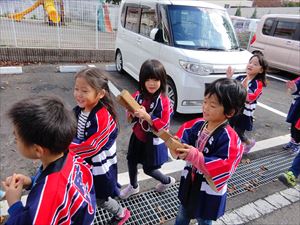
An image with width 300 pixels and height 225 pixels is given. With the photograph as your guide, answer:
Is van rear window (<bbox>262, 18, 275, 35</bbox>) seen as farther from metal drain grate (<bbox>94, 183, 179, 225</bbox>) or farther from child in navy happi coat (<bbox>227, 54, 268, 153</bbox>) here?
metal drain grate (<bbox>94, 183, 179, 225</bbox>)

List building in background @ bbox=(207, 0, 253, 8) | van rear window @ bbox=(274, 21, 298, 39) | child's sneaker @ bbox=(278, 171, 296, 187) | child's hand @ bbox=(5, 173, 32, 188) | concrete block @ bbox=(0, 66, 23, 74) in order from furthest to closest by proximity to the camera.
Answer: building in background @ bbox=(207, 0, 253, 8) < van rear window @ bbox=(274, 21, 298, 39) < concrete block @ bbox=(0, 66, 23, 74) < child's sneaker @ bbox=(278, 171, 296, 187) < child's hand @ bbox=(5, 173, 32, 188)

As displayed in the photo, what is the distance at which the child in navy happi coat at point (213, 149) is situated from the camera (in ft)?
4.88

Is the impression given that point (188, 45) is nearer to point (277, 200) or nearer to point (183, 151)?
point (277, 200)

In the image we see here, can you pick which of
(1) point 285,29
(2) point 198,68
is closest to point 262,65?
(2) point 198,68

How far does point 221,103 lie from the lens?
150 centimetres

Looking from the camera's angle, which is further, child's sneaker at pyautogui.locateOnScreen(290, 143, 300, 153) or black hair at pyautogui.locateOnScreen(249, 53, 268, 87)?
child's sneaker at pyautogui.locateOnScreen(290, 143, 300, 153)

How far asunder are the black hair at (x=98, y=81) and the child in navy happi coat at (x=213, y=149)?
593 millimetres

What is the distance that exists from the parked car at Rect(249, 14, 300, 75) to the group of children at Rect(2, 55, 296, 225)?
7788 millimetres

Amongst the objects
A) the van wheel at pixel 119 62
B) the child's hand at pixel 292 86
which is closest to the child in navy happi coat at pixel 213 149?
the child's hand at pixel 292 86

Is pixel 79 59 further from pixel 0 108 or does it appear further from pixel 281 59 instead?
pixel 281 59

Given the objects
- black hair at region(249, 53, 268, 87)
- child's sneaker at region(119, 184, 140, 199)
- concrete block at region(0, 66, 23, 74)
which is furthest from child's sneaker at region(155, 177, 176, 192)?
concrete block at region(0, 66, 23, 74)

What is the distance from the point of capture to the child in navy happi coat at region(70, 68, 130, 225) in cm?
172

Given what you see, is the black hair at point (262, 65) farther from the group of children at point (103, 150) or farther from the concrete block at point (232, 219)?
the concrete block at point (232, 219)

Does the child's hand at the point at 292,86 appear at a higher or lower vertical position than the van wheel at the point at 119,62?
higher
